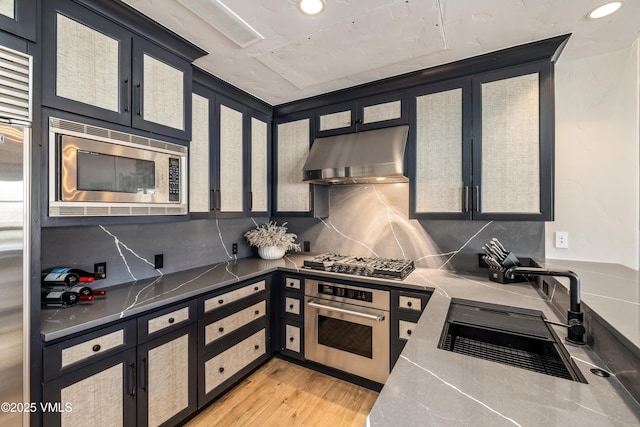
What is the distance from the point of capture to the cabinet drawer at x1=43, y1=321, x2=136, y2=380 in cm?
122

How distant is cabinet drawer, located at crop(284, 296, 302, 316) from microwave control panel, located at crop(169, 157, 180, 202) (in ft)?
4.17

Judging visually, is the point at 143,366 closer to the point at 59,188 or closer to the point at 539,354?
the point at 59,188

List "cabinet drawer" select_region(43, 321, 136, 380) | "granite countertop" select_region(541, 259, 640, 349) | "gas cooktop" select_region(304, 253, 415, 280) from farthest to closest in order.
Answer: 1. "gas cooktop" select_region(304, 253, 415, 280)
2. "cabinet drawer" select_region(43, 321, 136, 380)
3. "granite countertop" select_region(541, 259, 640, 349)

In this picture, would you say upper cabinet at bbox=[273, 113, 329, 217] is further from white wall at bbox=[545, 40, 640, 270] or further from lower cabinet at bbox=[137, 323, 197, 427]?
white wall at bbox=[545, 40, 640, 270]

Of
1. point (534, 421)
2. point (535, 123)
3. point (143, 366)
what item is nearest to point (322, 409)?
point (143, 366)

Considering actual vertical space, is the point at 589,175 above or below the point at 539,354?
above

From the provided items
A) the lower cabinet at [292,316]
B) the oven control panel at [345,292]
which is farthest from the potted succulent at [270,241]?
the oven control panel at [345,292]

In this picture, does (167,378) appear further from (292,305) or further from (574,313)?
A: (574,313)


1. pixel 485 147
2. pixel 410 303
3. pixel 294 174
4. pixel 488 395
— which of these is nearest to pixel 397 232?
pixel 410 303

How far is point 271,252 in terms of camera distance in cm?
285

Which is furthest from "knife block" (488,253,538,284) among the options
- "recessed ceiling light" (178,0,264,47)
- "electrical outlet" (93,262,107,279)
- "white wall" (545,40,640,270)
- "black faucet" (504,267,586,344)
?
"electrical outlet" (93,262,107,279)

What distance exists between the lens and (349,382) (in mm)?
2291

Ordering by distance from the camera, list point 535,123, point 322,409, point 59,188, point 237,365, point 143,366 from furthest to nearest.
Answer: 1. point 237,365
2. point 322,409
3. point 535,123
4. point 143,366
5. point 59,188

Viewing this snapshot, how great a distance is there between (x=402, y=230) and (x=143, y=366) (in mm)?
2177
